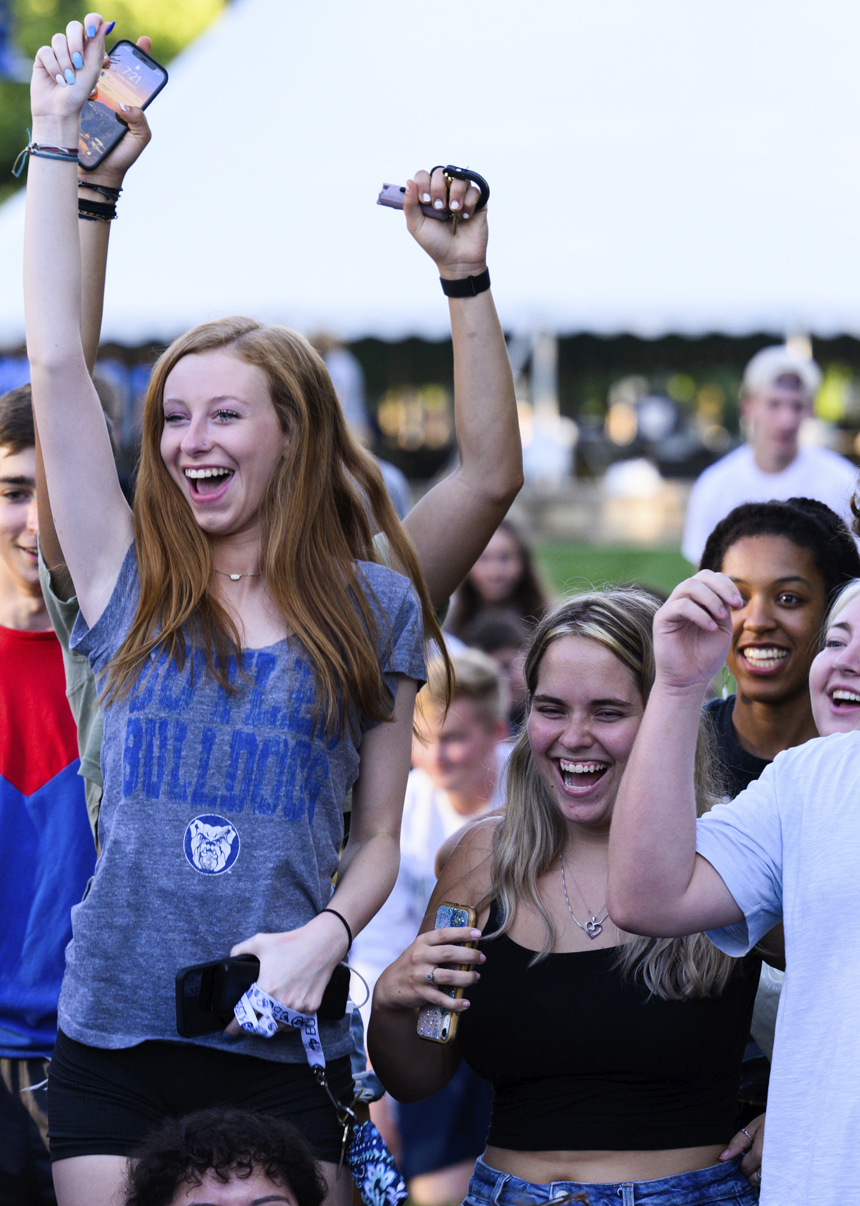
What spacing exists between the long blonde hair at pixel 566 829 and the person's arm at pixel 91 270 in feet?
2.98

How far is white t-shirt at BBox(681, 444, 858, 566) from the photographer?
6867 millimetres

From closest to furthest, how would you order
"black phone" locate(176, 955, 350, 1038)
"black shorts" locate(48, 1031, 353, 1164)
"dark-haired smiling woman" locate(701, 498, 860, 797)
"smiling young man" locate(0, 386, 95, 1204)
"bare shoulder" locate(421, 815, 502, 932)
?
"black phone" locate(176, 955, 350, 1038)
"black shorts" locate(48, 1031, 353, 1164)
"bare shoulder" locate(421, 815, 502, 932)
"smiling young man" locate(0, 386, 95, 1204)
"dark-haired smiling woman" locate(701, 498, 860, 797)

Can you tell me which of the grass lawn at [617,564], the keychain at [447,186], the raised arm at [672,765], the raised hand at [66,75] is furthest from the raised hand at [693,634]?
the grass lawn at [617,564]

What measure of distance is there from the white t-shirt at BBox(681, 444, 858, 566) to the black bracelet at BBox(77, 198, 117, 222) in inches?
182

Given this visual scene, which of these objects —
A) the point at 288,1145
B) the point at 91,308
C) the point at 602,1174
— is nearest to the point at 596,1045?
the point at 602,1174

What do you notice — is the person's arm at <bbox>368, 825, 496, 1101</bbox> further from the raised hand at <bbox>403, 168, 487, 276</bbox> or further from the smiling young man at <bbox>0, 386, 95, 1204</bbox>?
the raised hand at <bbox>403, 168, 487, 276</bbox>

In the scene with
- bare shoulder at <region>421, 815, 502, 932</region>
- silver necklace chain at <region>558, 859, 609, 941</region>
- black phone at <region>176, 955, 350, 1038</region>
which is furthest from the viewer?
bare shoulder at <region>421, 815, 502, 932</region>

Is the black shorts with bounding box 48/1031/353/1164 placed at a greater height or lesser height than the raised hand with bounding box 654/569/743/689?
lesser

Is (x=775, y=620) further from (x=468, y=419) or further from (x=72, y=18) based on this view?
(x=72, y=18)

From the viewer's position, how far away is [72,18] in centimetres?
2783

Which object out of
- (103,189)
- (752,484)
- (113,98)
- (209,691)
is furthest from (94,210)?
(752,484)

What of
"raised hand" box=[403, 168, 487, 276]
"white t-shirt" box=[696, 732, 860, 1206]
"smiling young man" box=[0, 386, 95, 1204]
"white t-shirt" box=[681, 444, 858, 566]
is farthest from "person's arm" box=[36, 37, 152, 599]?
"white t-shirt" box=[681, 444, 858, 566]

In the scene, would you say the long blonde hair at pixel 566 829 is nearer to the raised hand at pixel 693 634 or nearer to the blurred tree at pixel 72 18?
the raised hand at pixel 693 634

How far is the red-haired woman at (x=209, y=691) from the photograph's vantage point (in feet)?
7.02
